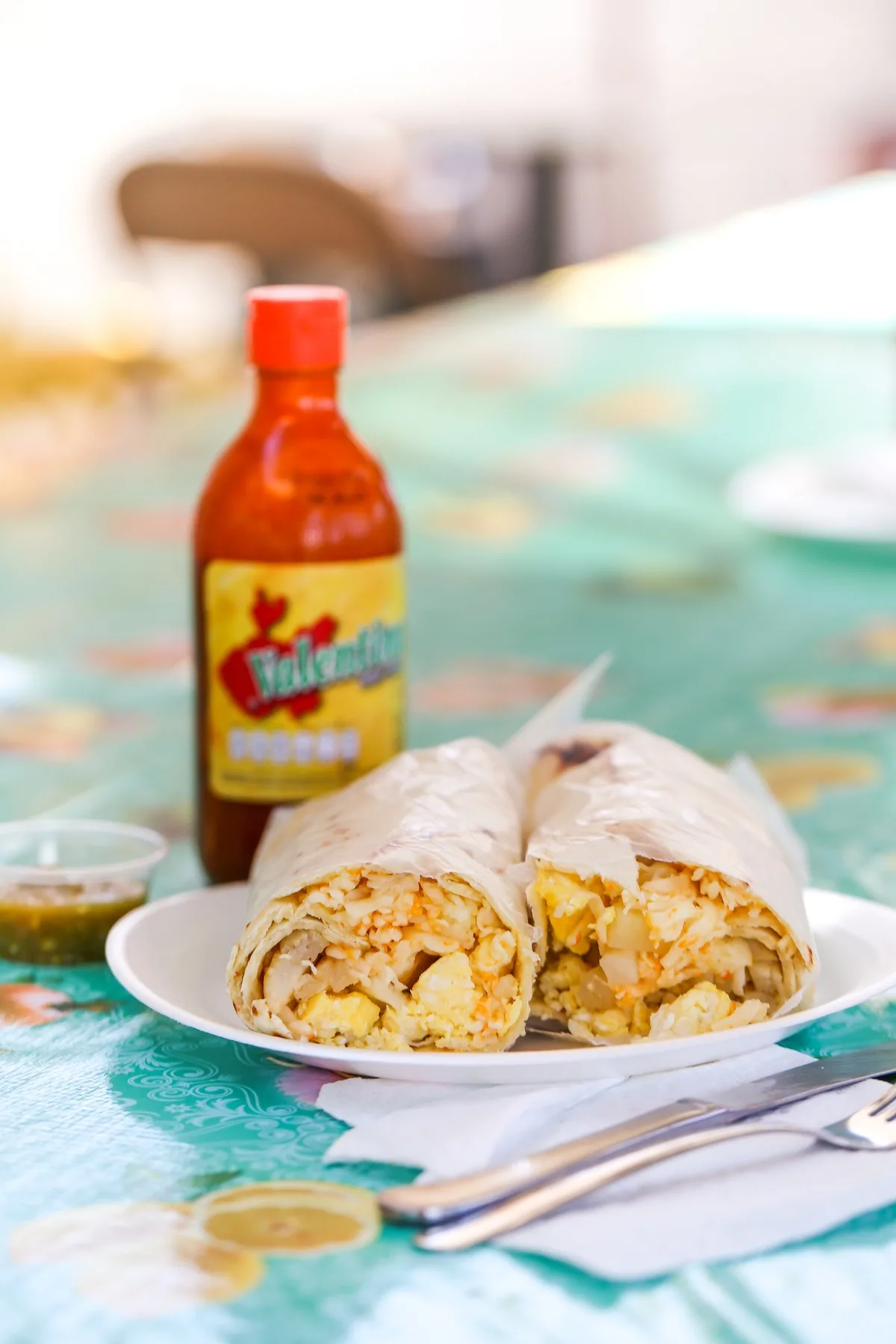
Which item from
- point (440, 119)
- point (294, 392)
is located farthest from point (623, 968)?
point (440, 119)

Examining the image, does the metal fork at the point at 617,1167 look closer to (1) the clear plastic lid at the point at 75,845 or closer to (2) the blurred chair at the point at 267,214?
(1) the clear plastic lid at the point at 75,845

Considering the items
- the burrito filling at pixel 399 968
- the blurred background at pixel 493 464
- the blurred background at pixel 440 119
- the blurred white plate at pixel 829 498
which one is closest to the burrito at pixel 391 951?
the burrito filling at pixel 399 968

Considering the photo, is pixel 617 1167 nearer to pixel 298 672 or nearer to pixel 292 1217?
pixel 292 1217

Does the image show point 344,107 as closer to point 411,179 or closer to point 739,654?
point 411,179

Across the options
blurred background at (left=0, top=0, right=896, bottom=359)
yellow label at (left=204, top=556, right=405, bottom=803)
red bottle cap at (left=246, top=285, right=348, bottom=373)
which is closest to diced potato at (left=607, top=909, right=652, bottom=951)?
yellow label at (left=204, top=556, right=405, bottom=803)

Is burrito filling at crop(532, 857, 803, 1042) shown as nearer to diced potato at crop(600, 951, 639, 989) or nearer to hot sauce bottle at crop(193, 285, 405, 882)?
diced potato at crop(600, 951, 639, 989)

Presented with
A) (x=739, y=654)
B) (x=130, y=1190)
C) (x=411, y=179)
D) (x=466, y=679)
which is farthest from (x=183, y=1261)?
(x=411, y=179)

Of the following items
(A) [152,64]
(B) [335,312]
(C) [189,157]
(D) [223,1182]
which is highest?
(A) [152,64]
